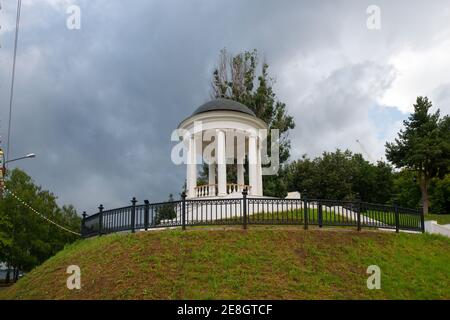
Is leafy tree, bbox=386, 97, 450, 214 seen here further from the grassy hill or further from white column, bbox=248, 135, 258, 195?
the grassy hill

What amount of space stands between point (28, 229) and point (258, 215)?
1128 inches

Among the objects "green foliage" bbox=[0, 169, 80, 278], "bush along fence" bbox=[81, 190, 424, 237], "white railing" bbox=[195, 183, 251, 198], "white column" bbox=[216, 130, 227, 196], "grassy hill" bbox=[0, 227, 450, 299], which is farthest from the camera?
"green foliage" bbox=[0, 169, 80, 278]

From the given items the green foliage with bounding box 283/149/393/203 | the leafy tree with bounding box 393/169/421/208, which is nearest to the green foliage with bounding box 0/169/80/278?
the green foliage with bounding box 283/149/393/203

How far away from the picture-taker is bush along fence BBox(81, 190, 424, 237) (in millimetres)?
14320

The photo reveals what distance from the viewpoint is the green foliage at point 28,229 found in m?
35.1

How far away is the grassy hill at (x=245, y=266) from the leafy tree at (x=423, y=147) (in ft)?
88.5

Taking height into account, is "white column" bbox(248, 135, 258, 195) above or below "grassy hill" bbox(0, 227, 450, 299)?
above

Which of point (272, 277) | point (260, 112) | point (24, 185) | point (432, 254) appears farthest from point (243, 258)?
point (24, 185)

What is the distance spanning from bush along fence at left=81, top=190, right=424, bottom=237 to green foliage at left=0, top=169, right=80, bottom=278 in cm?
2179

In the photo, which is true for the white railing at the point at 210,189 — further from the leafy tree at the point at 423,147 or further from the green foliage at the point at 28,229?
the leafy tree at the point at 423,147

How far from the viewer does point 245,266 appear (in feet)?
36.5

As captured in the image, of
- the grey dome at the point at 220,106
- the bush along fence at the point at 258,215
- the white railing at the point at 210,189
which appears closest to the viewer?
the bush along fence at the point at 258,215

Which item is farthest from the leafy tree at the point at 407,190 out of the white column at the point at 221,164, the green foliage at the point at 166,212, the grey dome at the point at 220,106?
the green foliage at the point at 166,212
